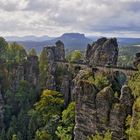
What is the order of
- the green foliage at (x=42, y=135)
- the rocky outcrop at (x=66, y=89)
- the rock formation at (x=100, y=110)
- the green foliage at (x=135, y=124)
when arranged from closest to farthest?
the green foliage at (x=135, y=124) → the rock formation at (x=100, y=110) → the green foliage at (x=42, y=135) → the rocky outcrop at (x=66, y=89)

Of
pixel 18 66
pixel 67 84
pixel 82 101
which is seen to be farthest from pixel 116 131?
pixel 18 66

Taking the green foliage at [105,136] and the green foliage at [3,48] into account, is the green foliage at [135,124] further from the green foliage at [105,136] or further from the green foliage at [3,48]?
the green foliage at [3,48]

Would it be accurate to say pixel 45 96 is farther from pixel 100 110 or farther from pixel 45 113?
pixel 100 110

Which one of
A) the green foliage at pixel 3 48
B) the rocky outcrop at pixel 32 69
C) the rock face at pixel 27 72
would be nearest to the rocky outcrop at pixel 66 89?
the rock face at pixel 27 72

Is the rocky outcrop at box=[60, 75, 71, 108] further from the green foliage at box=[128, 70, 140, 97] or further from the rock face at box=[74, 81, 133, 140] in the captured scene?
the green foliage at box=[128, 70, 140, 97]

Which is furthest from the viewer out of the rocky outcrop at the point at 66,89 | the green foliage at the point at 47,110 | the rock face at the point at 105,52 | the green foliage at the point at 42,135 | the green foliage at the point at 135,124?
the rocky outcrop at the point at 66,89
